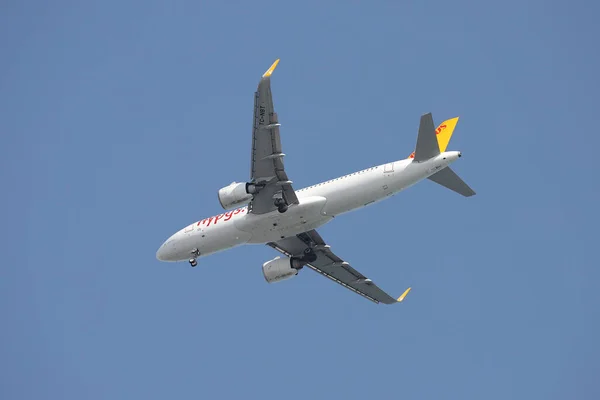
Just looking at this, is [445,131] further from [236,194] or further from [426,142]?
[236,194]

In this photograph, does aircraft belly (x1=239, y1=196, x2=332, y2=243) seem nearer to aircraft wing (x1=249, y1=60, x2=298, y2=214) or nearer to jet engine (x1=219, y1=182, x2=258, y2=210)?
aircraft wing (x1=249, y1=60, x2=298, y2=214)

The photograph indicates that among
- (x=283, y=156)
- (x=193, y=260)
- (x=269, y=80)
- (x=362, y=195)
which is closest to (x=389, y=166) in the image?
(x=362, y=195)

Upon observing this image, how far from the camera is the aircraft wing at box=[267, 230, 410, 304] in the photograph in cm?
6147

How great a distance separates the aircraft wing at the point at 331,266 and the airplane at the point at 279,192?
537mm

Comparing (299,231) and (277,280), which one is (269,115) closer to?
(299,231)

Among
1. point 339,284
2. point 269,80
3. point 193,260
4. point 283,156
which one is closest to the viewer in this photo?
point 269,80

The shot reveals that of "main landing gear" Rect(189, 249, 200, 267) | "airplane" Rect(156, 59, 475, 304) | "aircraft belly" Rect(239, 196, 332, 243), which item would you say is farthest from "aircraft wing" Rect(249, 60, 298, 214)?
"main landing gear" Rect(189, 249, 200, 267)

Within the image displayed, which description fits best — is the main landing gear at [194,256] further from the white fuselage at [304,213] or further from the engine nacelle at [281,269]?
the engine nacelle at [281,269]

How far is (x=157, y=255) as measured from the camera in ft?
199

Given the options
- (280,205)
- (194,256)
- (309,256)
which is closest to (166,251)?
(194,256)

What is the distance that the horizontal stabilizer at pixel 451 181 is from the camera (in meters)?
53.6

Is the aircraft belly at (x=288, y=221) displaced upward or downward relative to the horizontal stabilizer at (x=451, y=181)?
upward

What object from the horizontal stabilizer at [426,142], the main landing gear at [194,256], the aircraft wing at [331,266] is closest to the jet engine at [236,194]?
the main landing gear at [194,256]

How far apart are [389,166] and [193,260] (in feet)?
46.3
